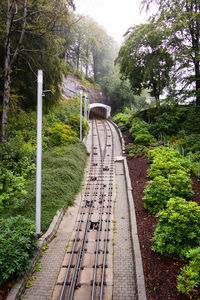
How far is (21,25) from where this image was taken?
12406mm

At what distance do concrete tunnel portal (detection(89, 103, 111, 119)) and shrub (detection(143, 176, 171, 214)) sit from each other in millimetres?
32403

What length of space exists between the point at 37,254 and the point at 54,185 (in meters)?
4.18

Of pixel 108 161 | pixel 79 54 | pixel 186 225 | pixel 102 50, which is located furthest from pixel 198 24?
pixel 102 50

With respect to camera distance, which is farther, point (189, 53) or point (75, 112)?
point (75, 112)

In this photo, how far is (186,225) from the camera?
637cm

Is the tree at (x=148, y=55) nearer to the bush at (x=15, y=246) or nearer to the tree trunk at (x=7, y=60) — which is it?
the tree trunk at (x=7, y=60)

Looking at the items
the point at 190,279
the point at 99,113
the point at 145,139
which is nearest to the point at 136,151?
the point at 145,139

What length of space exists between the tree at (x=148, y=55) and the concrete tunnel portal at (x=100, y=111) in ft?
56.9

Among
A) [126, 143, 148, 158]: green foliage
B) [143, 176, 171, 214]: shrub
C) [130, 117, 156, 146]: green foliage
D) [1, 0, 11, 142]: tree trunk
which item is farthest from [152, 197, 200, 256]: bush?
[130, 117, 156, 146]: green foliage

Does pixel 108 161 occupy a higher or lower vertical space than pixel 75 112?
lower

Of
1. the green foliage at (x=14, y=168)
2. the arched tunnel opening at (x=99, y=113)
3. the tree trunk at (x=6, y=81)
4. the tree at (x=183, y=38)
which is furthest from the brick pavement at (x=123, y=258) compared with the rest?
the arched tunnel opening at (x=99, y=113)

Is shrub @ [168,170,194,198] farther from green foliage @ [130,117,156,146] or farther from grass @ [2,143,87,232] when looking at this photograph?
green foliage @ [130,117,156,146]

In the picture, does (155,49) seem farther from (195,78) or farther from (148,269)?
(148,269)

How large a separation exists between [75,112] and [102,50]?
3426 centimetres
